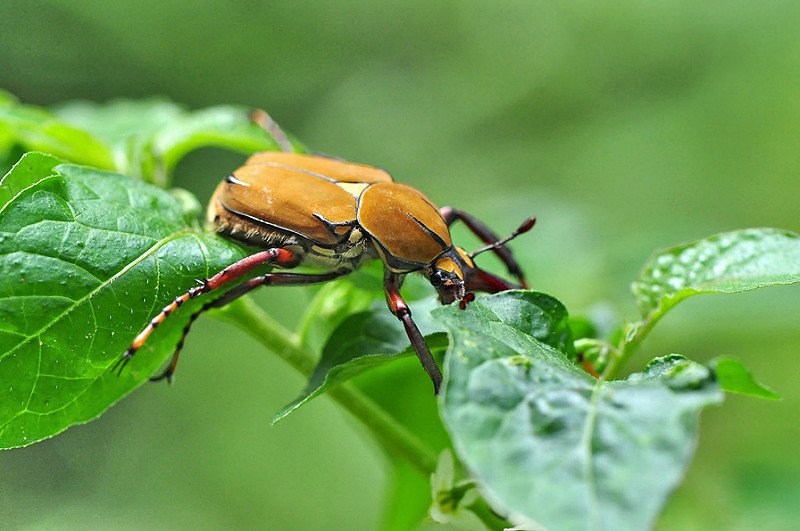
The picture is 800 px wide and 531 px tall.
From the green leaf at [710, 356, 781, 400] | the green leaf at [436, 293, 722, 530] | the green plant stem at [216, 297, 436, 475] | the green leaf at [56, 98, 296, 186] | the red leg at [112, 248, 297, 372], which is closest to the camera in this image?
the green leaf at [436, 293, 722, 530]

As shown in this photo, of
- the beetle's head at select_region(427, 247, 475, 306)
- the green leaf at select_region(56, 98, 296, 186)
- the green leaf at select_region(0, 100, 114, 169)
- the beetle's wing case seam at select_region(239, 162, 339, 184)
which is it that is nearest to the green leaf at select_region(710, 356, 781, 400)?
the beetle's head at select_region(427, 247, 475, 306)

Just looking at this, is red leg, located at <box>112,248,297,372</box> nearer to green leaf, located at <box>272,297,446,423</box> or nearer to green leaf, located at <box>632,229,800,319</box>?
green leaf, located at <box>272,297,446,423</box>

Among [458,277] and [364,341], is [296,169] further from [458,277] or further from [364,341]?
[364,341]

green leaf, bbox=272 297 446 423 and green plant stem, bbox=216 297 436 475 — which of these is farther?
green plant stem, bbox=216 297 436 475

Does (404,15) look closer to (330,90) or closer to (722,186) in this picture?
(330,90)

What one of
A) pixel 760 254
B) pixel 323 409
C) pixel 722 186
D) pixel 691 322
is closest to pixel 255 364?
pixel 323 409
